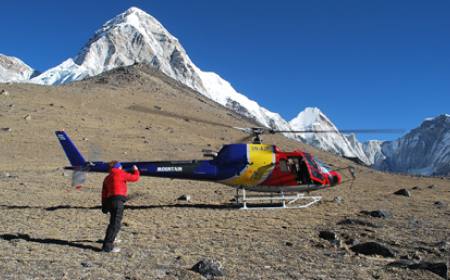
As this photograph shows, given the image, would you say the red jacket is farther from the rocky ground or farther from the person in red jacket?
the rocky ground

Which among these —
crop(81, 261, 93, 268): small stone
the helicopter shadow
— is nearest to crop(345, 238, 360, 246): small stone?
the helicopter shadow

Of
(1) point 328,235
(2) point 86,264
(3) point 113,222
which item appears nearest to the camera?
(2) point 86,264

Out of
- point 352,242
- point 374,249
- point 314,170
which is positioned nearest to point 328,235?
point 352,242

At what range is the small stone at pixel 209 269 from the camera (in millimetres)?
8016

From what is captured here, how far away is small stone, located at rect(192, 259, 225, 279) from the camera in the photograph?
8.02 metres

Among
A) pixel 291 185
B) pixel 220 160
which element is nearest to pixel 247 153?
pixel 220 160

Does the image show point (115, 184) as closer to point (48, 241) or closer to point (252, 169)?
point (48, 241)

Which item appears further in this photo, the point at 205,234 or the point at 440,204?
the point at 440,204

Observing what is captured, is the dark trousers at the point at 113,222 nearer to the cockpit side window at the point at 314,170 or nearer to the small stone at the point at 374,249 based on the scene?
the small stone at the point at 374,249

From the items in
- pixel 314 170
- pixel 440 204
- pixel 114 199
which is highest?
pixel 314 170

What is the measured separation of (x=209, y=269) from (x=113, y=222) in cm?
285

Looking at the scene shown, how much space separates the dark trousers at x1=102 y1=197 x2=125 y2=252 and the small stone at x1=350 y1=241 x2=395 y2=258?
5467mm

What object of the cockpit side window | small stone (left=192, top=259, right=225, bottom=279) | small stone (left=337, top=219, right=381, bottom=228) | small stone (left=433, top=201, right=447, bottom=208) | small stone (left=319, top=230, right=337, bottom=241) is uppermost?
the cockpit side window

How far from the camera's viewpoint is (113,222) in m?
9.84
